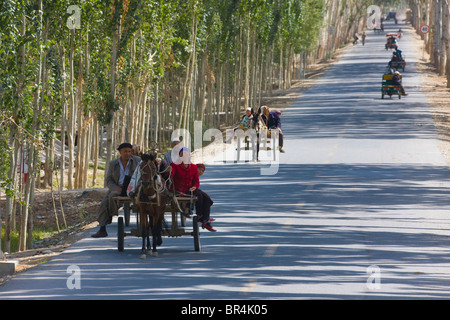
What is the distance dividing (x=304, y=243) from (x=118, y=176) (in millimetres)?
3490

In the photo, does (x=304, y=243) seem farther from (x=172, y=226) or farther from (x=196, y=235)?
(x=172, y=226)

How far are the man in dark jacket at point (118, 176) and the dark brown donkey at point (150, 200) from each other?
5.61ft

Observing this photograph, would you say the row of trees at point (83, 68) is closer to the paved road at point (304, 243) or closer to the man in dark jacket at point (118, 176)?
the man in dark jacket at point (118, 176)

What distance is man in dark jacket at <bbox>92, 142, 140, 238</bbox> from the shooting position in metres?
16.0

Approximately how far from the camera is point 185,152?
1506cm

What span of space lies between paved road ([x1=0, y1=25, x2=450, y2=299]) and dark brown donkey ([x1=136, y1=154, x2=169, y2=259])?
0.47 m

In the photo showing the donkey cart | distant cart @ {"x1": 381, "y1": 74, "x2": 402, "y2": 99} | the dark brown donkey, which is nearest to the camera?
the dark brown donkey

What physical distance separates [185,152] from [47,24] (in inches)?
448

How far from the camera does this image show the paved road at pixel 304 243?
12109 millimetres

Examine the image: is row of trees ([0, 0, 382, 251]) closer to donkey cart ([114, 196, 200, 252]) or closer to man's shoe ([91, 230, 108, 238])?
man's shoe ([91, 230, 108, 238])

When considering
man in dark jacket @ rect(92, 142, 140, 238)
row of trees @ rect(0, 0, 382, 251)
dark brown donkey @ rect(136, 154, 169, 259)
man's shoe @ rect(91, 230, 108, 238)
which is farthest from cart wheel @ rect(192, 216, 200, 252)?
row of trees @ rect(0, 0, 382, 251)

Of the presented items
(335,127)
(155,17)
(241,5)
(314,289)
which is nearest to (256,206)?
(314,289)

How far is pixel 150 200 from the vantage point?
1391cm

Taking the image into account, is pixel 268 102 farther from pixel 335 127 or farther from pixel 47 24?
pixel 47 24
